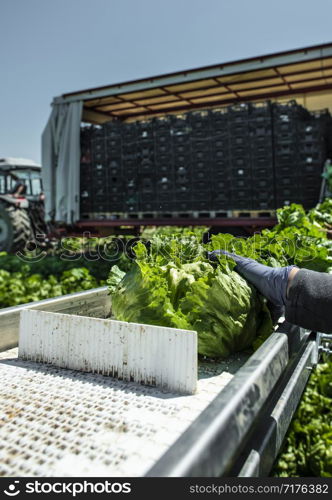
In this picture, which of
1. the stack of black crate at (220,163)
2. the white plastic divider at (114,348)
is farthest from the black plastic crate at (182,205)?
the white plastic divider at (114,348)

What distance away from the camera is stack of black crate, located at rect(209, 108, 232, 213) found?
25.3 feet

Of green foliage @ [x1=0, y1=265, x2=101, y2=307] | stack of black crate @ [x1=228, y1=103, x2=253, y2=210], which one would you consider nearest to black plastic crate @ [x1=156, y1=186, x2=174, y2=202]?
stack of black crate @ [x1=228, y1=103, x2=253, y2=210]

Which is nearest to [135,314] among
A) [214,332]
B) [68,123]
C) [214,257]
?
[214,332]

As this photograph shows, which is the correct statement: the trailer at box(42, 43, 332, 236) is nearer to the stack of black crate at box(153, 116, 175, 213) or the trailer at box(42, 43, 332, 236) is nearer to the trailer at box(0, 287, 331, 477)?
the stack of black crate at box(153, 116, 175, 213)

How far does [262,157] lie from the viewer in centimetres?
748

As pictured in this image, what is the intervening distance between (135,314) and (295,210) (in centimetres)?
350

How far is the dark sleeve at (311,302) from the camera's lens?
1.96 m

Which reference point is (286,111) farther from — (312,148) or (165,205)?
(165,205)

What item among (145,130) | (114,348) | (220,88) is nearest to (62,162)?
(145,130)

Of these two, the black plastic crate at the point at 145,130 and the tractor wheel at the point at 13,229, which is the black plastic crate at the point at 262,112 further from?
the tractor wheel at the point at 13,229

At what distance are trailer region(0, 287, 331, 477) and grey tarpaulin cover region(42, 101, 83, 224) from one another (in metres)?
7.40

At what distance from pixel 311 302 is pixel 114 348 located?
0.96 m

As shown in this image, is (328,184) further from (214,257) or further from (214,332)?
(214,332)
